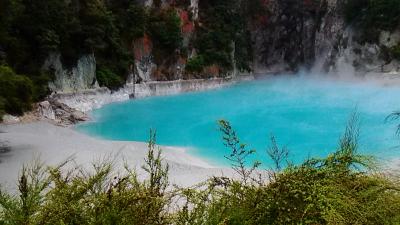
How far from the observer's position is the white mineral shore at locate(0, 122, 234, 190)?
1742cm

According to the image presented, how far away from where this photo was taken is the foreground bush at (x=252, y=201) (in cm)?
395

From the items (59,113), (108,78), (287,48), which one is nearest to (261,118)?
(59,113)

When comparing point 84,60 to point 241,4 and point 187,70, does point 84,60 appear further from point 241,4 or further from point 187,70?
point 241,4

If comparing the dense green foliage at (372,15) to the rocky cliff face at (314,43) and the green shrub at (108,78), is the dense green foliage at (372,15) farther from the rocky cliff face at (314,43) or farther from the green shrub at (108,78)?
the green shrub at (108,78)

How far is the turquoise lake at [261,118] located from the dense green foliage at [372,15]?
6175 mm

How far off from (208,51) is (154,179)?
1838 inches

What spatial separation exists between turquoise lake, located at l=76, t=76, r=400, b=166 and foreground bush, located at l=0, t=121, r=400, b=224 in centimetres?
1165

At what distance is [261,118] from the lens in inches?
1289

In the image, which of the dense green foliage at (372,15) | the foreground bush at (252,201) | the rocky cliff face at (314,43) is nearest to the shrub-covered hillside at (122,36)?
the rocky cliff face at (314,43)

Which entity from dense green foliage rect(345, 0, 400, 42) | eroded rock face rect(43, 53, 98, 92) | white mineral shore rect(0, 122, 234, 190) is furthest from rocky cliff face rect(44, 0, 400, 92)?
white mineral shore rect(0, 122, 234, 190)

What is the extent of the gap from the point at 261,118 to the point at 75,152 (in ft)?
54.1

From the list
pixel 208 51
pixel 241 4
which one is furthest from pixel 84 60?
pixel 241 4

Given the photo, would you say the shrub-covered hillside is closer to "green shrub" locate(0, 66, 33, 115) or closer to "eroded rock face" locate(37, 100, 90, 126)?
"green shrub" locate(0, 66, 33, 115)

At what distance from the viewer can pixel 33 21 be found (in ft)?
106
